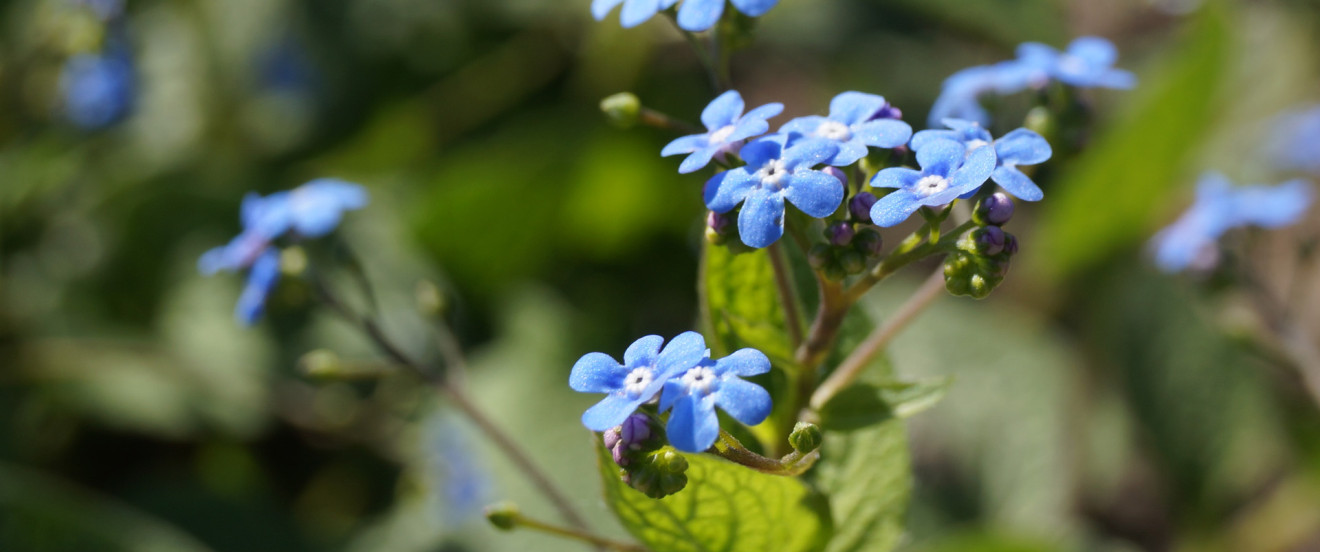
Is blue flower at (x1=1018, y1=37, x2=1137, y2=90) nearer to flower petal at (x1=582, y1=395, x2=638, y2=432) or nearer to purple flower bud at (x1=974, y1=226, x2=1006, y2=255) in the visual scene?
purple flower bud at (x1=974, y1=226, x2=1006, y2=255)

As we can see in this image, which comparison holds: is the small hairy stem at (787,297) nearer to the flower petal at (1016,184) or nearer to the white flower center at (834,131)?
the white flower center at (834,131)

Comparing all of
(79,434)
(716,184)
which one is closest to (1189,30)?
(716,184)

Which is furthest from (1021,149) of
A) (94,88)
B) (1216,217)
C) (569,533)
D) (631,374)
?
(94,88)

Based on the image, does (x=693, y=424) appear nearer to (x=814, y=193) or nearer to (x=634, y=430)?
(x=634, y=430)

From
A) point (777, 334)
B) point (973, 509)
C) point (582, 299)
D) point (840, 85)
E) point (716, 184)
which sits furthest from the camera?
point (840, 85)

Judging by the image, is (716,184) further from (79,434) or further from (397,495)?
(79,434)

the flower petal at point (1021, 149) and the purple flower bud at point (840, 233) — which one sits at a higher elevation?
the purple flower bud at point (840, 233)

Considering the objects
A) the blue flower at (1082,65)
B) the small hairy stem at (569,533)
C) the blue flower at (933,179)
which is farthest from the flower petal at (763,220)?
the blue flower at (1082,65)
